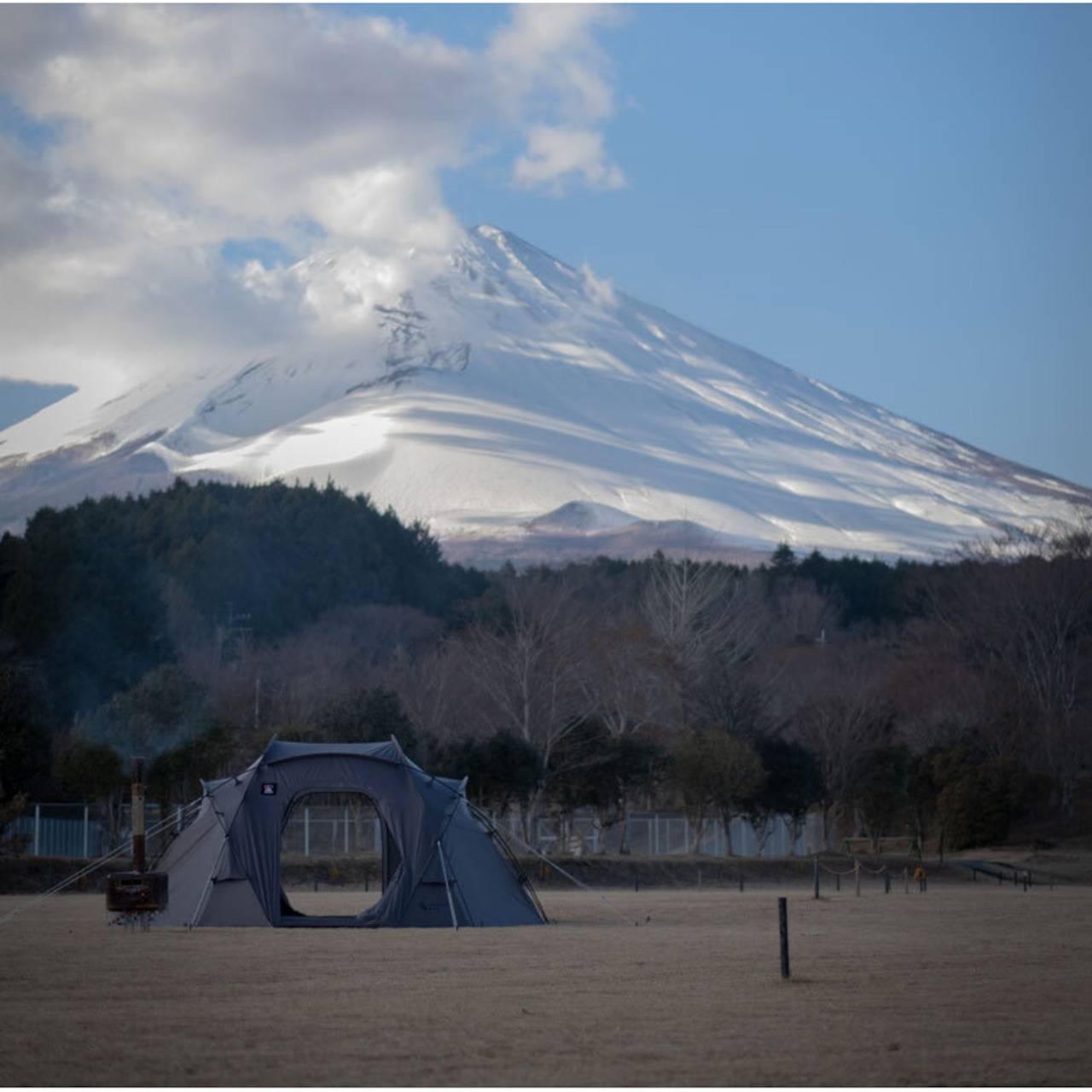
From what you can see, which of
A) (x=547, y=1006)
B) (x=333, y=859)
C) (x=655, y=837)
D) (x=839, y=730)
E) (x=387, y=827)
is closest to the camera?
(x=547, y=1006)

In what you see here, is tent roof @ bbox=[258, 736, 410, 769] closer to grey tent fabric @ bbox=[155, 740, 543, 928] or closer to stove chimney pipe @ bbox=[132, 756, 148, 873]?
grey tent fabric @ bbox=[155, 740, 543, 928]

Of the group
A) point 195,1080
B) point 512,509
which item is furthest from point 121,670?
point 512,509

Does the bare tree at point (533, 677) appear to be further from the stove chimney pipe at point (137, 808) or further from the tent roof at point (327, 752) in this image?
the stove chimney pipe at point (137, 808)

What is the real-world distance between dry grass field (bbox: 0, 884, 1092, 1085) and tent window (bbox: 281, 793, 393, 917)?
5.00m

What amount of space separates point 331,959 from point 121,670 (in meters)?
36.5

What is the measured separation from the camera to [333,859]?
3238 centimetres

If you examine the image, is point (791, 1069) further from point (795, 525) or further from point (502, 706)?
Answer: point (795, 525)

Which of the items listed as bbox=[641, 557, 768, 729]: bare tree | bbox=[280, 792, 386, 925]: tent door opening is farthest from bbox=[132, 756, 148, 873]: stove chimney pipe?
bbox=[641, 557, 768, 729]: bare tree

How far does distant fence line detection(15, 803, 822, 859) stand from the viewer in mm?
34531

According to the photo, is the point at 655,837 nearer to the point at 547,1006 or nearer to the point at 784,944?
the point at 784,944

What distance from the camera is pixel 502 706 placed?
4372 centimetres

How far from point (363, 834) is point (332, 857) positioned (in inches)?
217

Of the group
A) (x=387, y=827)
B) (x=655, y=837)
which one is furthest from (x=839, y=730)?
(x=387, y=827)

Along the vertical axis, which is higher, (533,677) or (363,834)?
(533,677)
